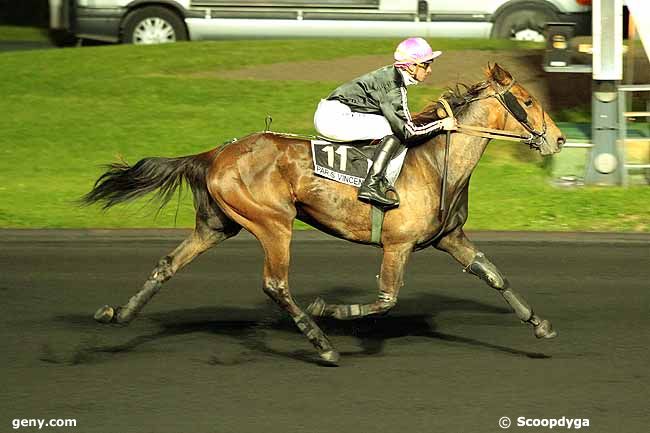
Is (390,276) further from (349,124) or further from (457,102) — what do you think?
(457,102)

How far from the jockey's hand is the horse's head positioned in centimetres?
34

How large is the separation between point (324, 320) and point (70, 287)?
226 cm

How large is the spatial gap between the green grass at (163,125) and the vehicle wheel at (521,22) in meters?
0.63

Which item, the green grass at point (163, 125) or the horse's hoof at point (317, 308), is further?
the green grass at point (163, 125)

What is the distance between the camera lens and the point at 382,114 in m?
8.12

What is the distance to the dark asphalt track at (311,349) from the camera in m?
6.94

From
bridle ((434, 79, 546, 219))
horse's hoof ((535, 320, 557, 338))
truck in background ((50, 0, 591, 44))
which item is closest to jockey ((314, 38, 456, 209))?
bridle ((434, 79, 546, 219))

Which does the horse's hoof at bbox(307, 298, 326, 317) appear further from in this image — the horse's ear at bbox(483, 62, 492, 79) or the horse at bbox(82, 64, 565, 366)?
the horse's ear at bbox(483, 62, 492, 79)

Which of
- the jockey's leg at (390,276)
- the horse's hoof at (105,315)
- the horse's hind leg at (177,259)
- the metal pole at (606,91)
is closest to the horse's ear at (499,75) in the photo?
the jockey's leg at (390,276)

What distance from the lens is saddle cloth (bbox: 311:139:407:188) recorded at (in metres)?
8.06

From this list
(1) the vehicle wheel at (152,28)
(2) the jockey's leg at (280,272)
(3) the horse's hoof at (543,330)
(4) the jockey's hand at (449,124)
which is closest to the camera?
(2) the jockey's leg at (280,272)

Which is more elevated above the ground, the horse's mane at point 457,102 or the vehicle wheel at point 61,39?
the horse's mane at point 457,102

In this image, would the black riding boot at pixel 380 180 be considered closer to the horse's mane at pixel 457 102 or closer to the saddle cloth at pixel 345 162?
the saddle cloth at pixel 345 162

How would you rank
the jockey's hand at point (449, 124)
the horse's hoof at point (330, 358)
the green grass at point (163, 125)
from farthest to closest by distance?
1. the green grass at point (163, 125)
2. the jockey's hand at point (449, 124)
3. the horse's hoof at point (330, 358)
